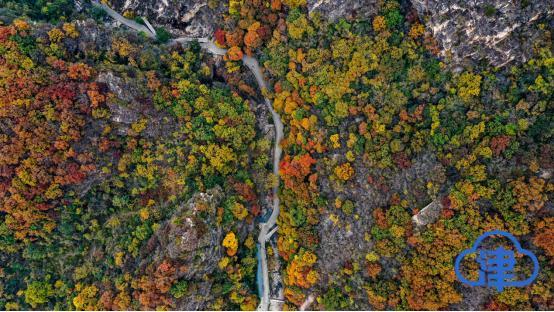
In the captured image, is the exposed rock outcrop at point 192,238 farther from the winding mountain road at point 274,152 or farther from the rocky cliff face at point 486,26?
the rocky cliff face at point 486,26

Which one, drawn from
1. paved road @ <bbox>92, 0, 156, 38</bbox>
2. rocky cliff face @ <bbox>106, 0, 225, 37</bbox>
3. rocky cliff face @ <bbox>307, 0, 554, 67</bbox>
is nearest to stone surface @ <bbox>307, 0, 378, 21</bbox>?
rocky cliff face @ <bbox>307, 0, 554, 67</bbox>

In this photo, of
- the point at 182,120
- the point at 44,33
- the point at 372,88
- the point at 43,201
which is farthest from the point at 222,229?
the point at 44,33

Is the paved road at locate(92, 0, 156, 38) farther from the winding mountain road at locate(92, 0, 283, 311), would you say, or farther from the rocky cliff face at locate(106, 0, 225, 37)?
the winding mountain road at locate(92, 0, 283, 311)

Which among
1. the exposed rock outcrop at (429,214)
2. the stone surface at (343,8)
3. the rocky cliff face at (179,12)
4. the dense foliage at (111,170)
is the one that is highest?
the rocky cliff face at (179,12)

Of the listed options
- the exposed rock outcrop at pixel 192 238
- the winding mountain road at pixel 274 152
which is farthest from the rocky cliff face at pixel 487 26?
the exposed rock outcrop at pixel 192 238

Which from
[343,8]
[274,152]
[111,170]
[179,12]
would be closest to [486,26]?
[343,8]

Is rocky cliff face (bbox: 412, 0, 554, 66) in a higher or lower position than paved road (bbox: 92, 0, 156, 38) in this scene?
lower
